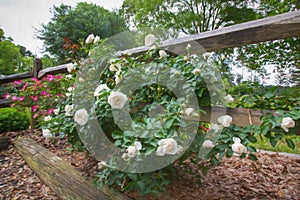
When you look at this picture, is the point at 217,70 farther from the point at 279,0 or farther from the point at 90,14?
the point at 90,14

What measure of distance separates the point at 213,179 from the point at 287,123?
0.79 meters

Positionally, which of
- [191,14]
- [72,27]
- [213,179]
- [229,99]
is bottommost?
[213,179]

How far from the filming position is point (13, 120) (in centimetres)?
269

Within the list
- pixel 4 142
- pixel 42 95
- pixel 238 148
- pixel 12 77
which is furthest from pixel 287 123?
pixel 12 77

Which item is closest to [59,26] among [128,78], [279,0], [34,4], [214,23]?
[34,4]

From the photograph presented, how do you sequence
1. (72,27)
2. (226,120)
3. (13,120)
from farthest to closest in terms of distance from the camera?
1. (72,27)
2. (13,120)
3. (226,120)

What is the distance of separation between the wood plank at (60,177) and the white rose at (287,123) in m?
0.87

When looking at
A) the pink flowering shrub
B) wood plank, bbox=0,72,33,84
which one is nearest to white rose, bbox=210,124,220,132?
the pink flowering shrub

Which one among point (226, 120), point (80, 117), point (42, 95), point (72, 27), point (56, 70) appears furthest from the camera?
point (72, 27)

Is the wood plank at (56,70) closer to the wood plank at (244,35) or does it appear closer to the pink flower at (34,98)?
the pink flower at (34,98)

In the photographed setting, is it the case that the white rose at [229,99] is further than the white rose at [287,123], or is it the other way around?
the white rose at [229,99]

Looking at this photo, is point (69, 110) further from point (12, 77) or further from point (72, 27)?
point (72, 27)

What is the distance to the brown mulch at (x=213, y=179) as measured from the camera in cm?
127

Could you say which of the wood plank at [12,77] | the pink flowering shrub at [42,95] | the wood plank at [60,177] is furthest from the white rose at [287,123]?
the wood plank at [12,77]
